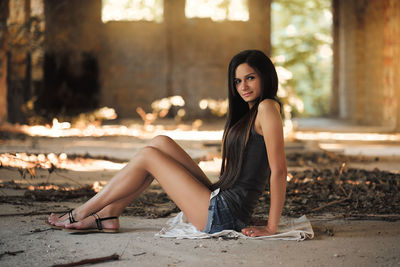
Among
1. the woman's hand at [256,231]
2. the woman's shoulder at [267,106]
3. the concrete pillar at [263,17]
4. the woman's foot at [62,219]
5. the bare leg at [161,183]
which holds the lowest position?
the woman's hand at [256,231]

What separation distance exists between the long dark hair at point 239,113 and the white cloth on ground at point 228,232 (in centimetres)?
27

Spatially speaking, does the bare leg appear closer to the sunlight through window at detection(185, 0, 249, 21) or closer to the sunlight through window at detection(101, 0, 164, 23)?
the sunlight through window at detection(185, 0, 249, 21)

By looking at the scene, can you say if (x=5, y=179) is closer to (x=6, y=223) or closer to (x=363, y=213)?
(x=6, y=223)

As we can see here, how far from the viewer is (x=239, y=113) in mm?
3000

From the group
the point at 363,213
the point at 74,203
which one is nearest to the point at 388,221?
the point at 363,213

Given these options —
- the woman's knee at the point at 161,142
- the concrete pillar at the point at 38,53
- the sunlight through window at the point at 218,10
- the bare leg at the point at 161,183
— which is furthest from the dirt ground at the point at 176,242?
the sunlight through window at the point at 218,10

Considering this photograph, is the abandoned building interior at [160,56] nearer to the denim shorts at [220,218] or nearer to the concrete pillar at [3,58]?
the concrete pillar at [3,58]

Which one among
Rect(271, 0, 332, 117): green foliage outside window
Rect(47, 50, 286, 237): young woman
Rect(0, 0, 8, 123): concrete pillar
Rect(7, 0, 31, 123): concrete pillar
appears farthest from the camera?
Rect(271, 0, 332, 117): green foliage outside window

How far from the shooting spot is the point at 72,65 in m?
14.2

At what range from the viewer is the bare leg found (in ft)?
9.35

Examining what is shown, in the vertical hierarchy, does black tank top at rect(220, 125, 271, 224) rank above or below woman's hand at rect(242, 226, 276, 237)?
above

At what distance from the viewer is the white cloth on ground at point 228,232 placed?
284 centimetres

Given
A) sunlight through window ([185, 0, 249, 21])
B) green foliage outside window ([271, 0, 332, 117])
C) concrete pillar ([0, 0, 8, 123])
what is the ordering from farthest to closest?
green foliage outside window ([271, 0, 332, 117]), sunlight through window ([185, 0, 249, 21]), concrete pillar ([0, 0, 8, 123])

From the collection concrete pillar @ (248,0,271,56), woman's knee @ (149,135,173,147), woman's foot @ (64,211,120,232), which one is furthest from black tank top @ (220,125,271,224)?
concrete pillar @ (248,0,271,56)
